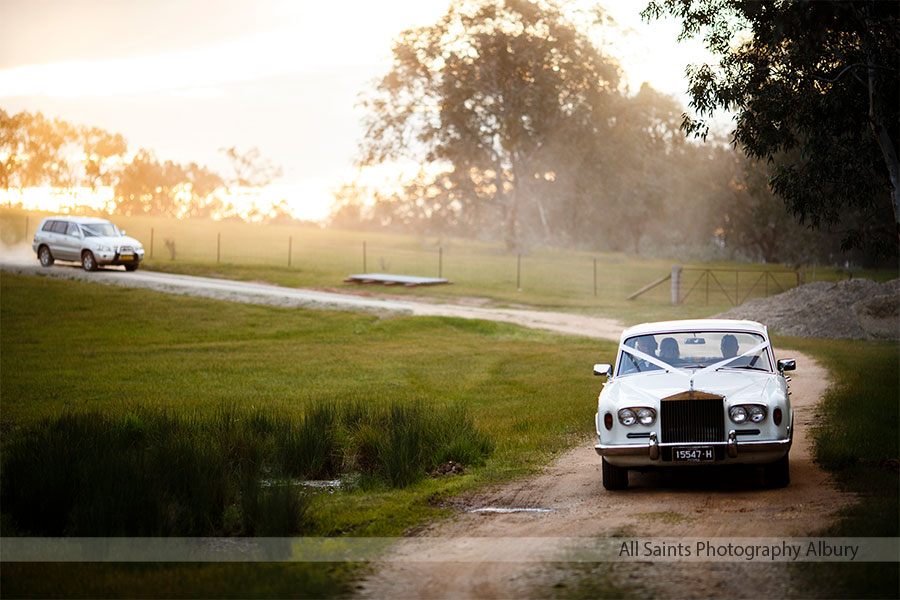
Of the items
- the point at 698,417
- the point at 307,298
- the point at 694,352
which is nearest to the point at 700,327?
the point at 694,352

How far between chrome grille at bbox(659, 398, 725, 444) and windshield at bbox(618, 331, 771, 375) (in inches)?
42.0

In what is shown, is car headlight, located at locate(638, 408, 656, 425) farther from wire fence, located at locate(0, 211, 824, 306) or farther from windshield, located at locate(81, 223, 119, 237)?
windshield, located at locate(81, 223, 119, 237)

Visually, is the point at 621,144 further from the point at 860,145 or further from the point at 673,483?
the point at 673,483

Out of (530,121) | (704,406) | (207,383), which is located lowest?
(207,383)

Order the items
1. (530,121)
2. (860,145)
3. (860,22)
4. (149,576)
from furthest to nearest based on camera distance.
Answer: (530,121), (860,145), (860,22), (149,576)

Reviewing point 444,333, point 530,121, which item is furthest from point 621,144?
point 444,333

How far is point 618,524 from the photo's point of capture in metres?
8.67

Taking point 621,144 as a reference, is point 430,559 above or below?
below

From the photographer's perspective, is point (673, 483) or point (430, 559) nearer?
point (430, 559)

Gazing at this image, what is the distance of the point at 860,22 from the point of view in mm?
13969

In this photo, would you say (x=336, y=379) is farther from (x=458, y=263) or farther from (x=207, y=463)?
(x=458, y=263)

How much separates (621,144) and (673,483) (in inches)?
2324

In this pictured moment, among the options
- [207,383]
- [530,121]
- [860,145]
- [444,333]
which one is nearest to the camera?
[860,145]

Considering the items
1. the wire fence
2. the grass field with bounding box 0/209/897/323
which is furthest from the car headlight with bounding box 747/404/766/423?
the wire fence
